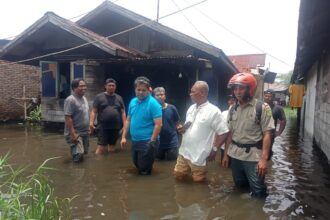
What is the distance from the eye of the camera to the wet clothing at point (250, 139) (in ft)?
15.2

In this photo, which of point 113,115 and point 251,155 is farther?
point 113,115

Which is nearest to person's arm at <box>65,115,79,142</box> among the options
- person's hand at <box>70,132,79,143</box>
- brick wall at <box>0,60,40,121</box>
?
person's hand at <box>70,132,79,143</box>

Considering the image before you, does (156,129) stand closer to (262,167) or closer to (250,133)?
(250,133)

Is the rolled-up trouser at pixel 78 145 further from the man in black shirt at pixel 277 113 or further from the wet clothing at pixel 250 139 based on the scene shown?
the man in black shirt at pixel 277 113

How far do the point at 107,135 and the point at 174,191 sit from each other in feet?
11.0

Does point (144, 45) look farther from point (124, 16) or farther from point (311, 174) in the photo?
point (311, 174)

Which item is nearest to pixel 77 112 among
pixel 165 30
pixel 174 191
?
pixel 174 191

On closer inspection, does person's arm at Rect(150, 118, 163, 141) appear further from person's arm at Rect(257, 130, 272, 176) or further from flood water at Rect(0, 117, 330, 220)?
person's arm at Rect(257, 130, 272, 176)

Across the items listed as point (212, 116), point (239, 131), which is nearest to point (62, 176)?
point (212, 116)

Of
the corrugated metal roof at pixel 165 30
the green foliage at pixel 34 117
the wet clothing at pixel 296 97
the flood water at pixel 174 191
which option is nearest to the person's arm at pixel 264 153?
the flood water at pixel 174 191

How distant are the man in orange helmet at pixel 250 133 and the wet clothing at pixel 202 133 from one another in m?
0.41

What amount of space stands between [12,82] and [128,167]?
11.3m

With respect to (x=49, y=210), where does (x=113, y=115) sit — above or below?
above

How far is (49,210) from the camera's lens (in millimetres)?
3250
